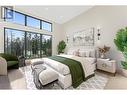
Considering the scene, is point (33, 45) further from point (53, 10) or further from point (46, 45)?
point (53, 10)

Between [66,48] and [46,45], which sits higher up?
[46,45]

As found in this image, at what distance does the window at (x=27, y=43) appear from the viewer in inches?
168

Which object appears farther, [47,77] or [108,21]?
[108,21]

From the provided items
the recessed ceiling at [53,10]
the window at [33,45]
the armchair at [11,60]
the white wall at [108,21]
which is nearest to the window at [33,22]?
the recessed ceiling at [53,10]

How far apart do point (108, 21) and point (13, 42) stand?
377cm

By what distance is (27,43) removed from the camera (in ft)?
16.9

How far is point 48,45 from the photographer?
6.75m

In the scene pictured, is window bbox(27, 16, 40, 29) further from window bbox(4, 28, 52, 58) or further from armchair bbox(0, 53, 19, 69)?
armchair bbox(0, 53, 19, 69)

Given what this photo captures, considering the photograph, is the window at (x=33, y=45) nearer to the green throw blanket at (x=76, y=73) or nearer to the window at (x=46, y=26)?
the window at (x=46, y=26)

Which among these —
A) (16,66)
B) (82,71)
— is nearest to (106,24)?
(82,71)

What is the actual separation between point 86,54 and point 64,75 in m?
2.35

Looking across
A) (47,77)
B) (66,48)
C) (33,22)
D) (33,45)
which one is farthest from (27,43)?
(47,77)

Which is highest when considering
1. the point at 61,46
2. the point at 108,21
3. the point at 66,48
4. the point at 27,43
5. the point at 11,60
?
the point at 108,21
